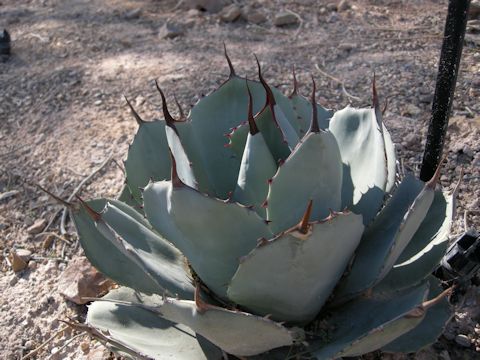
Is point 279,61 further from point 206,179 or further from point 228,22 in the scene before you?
point 206,179

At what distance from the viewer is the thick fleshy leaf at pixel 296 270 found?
3.26ft

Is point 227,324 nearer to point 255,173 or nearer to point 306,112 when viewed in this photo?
point 255,173

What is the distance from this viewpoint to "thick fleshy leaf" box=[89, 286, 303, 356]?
3.33 ft

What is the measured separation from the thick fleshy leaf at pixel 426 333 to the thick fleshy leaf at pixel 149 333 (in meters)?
0.39

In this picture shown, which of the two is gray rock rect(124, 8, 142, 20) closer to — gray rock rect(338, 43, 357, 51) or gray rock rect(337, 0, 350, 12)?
→ gray rock rect(337, 0, 350, 12)

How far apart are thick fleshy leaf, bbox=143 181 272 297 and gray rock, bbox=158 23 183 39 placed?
2273mm

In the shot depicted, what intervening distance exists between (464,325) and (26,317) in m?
1.32

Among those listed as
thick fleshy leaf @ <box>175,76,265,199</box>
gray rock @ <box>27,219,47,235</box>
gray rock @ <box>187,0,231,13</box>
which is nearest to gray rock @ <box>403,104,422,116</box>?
thick fleshy leaf @ <box>175,76,265,199</box>

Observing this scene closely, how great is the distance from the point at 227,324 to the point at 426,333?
0.47m

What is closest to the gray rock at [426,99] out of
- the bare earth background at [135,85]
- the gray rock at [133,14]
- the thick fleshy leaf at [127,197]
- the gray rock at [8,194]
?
the bare earth background at [135,85]

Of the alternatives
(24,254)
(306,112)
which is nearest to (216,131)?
(306,112)

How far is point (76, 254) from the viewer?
197cm

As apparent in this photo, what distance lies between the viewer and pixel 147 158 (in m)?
1.47

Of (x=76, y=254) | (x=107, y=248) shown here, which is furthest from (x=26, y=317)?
(x=107, y=248)
